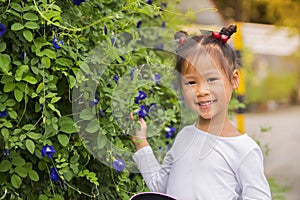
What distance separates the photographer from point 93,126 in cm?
177

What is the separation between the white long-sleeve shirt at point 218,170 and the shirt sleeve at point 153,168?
0.23ft

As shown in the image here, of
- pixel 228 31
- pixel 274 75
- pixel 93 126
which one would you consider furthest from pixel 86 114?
pixel 274 75

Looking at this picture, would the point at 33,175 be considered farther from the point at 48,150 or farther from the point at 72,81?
the point at 72,81

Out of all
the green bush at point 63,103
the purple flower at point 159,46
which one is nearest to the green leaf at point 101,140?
the green bush at point 63,103

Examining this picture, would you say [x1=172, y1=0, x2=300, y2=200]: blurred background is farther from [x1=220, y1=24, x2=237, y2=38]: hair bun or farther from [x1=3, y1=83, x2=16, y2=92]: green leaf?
[x1=3, y1=83, x2=16, y2=92]: green leaf

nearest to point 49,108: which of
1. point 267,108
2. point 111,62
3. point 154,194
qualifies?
point 111,62

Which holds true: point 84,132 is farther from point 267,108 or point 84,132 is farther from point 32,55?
point 267,108

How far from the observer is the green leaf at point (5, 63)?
5.38ft

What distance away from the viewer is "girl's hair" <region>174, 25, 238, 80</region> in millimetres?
1714

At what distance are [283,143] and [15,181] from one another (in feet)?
22.3

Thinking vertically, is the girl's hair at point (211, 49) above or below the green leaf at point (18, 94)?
above

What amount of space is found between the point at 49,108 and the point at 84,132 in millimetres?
133

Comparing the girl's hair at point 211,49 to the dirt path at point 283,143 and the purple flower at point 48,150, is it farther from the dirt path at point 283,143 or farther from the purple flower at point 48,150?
the dirt path at point 283,143

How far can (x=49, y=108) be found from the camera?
A: 5.71 ft
